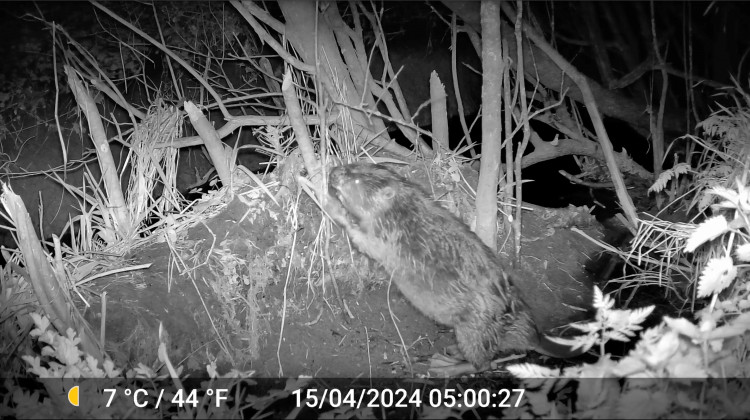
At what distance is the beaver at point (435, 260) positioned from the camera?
3.21 metres

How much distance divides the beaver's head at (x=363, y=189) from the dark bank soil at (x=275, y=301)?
0.96 feet

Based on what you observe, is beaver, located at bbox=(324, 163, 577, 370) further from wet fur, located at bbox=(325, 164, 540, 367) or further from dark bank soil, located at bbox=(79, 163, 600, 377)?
dark bank soil, located at bbox=(79, 163, 600, 377)

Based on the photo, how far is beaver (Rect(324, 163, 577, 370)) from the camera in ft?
10.5

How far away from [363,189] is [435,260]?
26.9 inches

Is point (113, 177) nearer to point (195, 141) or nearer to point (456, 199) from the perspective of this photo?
point (195, 141)

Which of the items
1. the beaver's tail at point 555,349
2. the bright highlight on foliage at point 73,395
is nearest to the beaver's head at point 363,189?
the beaver's tail at point 555,349

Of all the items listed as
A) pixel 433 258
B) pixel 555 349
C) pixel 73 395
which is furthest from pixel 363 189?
pixel 73 395

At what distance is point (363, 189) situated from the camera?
360cm

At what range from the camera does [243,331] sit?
3.44 m

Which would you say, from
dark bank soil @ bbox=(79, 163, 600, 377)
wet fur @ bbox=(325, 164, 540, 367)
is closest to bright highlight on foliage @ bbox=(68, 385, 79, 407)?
dark bank soil @ bbox=(79, 163, 600, 377)

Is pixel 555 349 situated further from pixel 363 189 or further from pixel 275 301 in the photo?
pixel 275 301

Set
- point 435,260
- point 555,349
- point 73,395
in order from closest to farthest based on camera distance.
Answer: point 73,395
point 555,349
point 435,260

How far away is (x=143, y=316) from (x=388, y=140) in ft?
7.44

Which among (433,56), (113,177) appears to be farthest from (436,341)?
(433,56)
